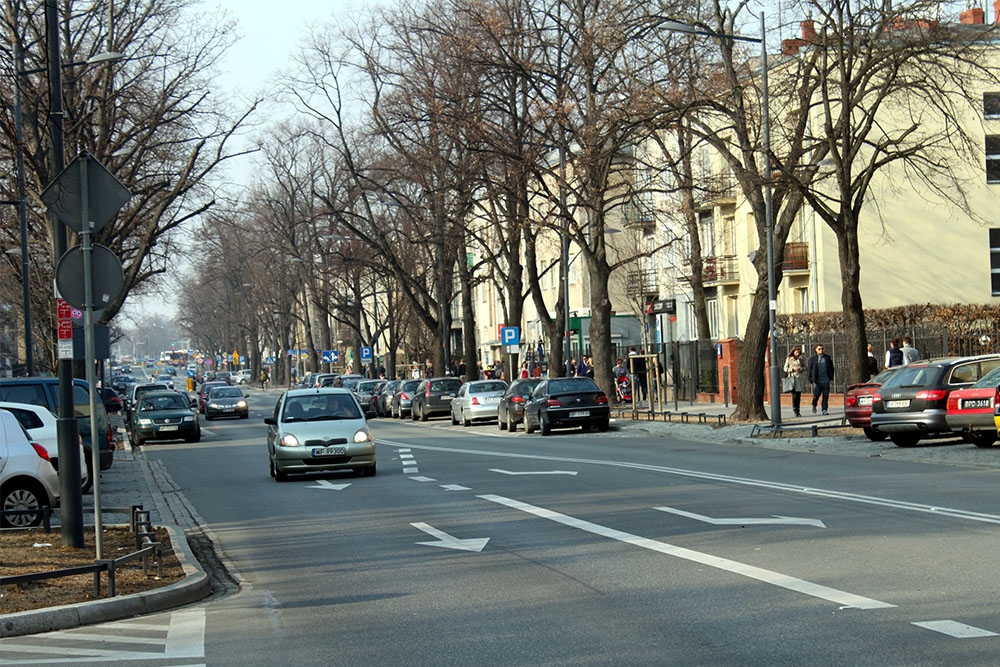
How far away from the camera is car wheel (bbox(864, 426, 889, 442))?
26.3 metres

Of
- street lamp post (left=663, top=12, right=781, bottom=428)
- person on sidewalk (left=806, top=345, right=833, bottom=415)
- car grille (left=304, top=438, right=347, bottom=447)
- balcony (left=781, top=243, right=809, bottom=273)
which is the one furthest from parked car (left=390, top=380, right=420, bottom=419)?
car grille (left=304, top=438, right=347, bottom=447)

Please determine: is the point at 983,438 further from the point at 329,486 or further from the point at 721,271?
the point at 721,271

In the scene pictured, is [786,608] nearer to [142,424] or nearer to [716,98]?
[716,98]

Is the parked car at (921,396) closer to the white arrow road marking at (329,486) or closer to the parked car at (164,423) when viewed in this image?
the white arrow road marking at (329,486)

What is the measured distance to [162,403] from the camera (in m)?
40.5

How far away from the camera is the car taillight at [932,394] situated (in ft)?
78.1

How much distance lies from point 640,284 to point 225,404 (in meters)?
18.8

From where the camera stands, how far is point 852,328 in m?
29.1

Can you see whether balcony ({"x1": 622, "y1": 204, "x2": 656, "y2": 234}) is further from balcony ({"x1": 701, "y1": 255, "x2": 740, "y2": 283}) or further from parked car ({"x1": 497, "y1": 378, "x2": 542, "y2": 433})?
parked car ({"x1": 497, "y1": 378, "x2": 542, "y2": 433})

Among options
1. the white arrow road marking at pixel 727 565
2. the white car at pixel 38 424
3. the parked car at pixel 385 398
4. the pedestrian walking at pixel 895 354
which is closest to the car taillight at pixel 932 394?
the pedestrian walking at pixel 895 354

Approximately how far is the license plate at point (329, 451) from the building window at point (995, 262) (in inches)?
1319

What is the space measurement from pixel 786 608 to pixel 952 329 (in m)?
31.2

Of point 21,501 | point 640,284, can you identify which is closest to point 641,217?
point 640,284

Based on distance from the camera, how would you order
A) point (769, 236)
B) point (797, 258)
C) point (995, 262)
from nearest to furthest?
point (769, 236)
point (797, 258)
point (995, 262)
